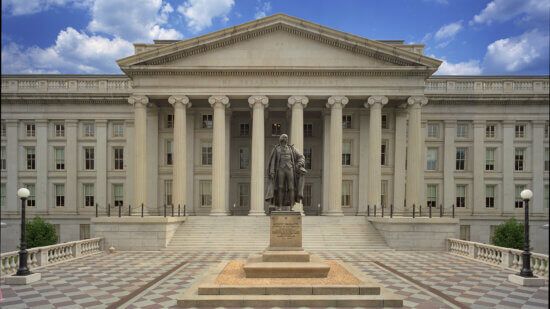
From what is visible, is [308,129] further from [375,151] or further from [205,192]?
[205,192]

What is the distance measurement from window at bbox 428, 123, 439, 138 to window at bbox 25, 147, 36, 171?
4374 cm

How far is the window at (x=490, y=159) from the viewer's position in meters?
44.2

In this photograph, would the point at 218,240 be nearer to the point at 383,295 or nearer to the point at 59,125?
the point at 383,295

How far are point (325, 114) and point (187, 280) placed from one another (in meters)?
25.6

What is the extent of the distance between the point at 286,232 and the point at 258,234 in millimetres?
14662

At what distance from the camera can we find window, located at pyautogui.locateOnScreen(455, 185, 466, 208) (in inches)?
1721

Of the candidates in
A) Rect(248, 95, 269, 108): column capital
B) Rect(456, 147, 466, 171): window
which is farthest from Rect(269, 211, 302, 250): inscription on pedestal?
Rect(456, 147, 466, 171): window

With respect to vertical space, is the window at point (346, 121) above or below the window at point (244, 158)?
above

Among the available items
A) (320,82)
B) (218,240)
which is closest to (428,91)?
A: (320,82)

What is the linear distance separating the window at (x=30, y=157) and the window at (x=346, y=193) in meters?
33.9

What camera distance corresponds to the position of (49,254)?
21188 mm

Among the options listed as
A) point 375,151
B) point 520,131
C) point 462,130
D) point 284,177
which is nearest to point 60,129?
point 375,151

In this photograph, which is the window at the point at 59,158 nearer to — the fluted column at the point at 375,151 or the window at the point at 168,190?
the window at the point at 168,190

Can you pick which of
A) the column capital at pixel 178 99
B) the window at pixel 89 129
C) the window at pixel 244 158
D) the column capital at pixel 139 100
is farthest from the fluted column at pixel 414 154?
the window at pixel 89 129
